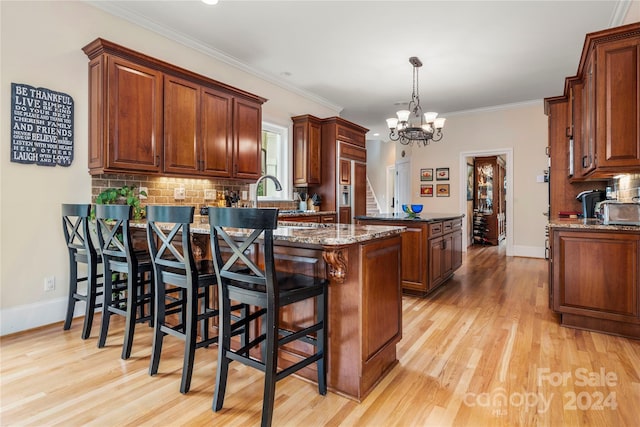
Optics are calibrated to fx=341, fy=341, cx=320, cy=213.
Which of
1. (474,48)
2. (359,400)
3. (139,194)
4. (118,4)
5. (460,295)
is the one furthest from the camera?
(474,48)

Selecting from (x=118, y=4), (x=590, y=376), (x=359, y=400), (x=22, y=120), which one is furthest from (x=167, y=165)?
(x=590, y=376)

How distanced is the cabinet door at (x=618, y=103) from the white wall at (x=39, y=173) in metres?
4.36

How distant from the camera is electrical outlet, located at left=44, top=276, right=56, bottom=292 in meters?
2.96

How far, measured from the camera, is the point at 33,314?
2.85 metres

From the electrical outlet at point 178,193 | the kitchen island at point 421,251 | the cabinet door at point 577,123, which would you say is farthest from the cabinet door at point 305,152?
the cabinet door at point 577,123

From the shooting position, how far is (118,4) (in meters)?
3.29

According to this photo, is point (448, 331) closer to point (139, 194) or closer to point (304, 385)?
point (304, 385)

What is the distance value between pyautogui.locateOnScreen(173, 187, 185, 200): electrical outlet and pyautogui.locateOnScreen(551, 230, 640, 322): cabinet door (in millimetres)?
3786

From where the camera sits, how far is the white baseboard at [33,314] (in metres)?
2.71

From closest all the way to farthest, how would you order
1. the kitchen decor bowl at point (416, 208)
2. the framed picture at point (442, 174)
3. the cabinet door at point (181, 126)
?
the cabinet door at point (181, 126)
the kitchen decor bowl at point (416, 208)
the framed picture at point (442, 174)

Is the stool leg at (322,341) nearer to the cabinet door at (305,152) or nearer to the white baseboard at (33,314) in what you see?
the white baseboard at (33,314)

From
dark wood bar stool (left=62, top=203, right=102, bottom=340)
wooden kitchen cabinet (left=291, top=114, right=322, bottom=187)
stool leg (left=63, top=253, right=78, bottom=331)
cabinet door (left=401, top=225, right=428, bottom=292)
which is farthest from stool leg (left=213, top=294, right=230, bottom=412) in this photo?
wooden kitchen cabinet (left=291, top=114, right=322, bottom=187)

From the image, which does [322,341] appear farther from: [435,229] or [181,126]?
[181,126]

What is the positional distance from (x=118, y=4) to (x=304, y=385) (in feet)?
12.4
